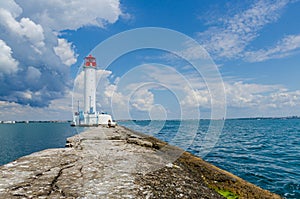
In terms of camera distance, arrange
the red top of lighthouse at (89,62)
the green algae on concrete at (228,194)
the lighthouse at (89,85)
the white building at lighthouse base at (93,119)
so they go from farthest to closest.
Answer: the red top of lighthouse at (89,62) → the lighthouse at (89,85) → the white building at lighthouse base at (93,119) → the green algae on concrete at (228,194)

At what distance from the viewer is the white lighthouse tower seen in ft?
193

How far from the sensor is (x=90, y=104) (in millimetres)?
61625

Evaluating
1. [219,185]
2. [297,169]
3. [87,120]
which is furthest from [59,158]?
[87,120]

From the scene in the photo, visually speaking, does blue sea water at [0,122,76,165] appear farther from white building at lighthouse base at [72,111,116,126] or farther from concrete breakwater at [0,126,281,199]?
concrete breakwater at [0,126,281,199]

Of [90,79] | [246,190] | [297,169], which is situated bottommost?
[297,169]

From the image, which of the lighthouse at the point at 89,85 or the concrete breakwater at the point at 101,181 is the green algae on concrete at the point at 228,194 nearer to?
the concrete breakwater at the point at 101,181

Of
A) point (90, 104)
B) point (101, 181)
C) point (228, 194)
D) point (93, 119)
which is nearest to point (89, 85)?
point (90, 104)

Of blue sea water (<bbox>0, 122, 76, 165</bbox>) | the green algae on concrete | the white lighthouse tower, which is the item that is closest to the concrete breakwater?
the green algae on concrete

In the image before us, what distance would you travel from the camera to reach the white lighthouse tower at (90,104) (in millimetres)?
58812

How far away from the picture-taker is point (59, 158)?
24.3ft

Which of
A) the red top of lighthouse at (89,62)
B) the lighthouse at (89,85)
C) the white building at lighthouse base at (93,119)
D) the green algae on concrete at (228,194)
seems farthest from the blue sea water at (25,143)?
the green algae on concrete at (228,194)

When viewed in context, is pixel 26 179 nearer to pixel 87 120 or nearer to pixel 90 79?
pixel 87 120

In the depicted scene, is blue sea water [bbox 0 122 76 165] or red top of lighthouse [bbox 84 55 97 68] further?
red top of lighthouse [bbox 84 55 97 68]

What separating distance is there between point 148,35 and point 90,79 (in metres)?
52.4
